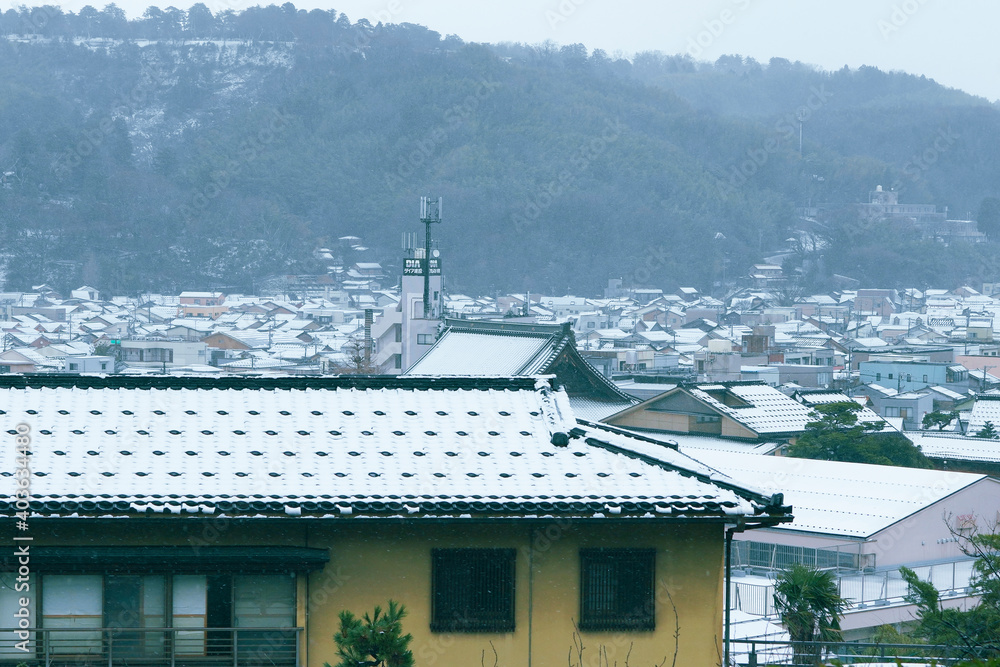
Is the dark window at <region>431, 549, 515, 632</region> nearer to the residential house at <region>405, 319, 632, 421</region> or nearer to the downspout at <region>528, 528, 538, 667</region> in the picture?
the downspout at <region>528, 528, 538, 667</region>

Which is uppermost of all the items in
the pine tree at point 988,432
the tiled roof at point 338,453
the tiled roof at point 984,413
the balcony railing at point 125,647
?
the tiled roof at point 984,413

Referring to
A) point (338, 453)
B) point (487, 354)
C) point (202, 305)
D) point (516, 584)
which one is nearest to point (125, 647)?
point (338, 453)

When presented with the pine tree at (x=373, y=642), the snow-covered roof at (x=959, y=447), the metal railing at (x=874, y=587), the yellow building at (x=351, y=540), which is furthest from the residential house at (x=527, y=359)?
the pine tree at (x=373, y=642)

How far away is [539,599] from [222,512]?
4.24 ft

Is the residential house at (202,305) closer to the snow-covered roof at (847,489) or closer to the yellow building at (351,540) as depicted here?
the snow-covered roof at (847,489)

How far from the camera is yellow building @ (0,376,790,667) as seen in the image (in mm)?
4871

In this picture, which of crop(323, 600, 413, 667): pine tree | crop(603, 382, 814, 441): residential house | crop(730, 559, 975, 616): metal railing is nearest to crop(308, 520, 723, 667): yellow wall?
crop(323, 600, 413, 667): pine tree

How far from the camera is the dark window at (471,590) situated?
5.09 meters

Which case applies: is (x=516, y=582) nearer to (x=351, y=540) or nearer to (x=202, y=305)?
(x=351, y=540)

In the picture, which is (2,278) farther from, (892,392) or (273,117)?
(892,392)

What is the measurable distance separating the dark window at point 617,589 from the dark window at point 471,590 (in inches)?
11.9

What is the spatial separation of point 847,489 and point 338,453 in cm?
1054

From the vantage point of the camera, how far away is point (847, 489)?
14.6 meters

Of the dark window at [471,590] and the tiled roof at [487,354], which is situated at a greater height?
the tiled roof at [487,354]
